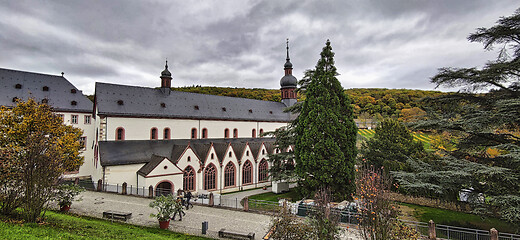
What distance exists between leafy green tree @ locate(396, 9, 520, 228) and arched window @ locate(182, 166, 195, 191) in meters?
18.7

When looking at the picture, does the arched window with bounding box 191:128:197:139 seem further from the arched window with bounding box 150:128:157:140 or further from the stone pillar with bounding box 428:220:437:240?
the stone pillar with bounding box 428:220:437:240

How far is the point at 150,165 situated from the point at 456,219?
2494 centimetres

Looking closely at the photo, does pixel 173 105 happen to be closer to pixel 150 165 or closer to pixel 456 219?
pixel 150 165

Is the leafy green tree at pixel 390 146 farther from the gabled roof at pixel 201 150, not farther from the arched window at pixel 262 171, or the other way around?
the gabled roof at pixel 201 150

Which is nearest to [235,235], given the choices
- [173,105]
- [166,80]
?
[173,105]

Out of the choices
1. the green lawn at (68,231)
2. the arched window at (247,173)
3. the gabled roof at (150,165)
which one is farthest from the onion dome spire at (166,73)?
the green lawn at (68,231)

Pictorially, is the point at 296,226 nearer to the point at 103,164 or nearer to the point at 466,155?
the point at 466,155

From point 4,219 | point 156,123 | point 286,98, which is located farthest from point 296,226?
point 286,98

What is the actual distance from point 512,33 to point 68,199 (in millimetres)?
24038

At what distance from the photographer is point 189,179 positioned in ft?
77.9

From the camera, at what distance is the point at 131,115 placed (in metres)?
23.9

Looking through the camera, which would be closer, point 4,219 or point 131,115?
point 4,219

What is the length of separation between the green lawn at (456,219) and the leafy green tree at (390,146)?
570cm

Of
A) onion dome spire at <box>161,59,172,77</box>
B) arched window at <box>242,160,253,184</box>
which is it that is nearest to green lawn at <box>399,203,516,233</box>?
arched window at <box>242,160,253,184</box>
